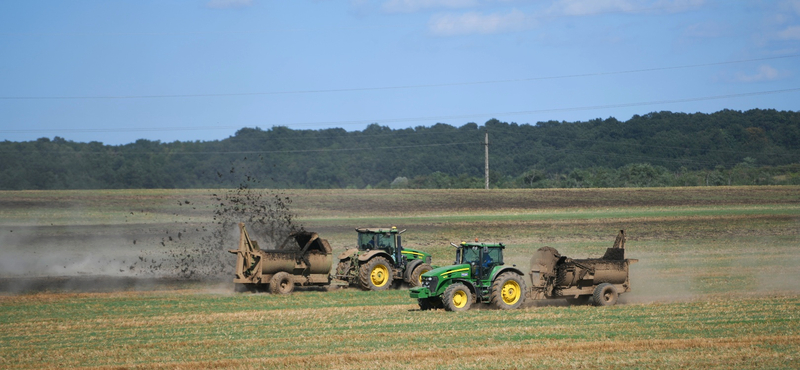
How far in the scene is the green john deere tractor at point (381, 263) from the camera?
2519cm

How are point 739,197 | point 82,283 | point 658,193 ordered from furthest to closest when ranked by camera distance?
point 658,193
point 739,197
point 82,283

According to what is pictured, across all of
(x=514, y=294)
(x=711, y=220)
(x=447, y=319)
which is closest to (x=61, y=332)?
(x=447, y=319)

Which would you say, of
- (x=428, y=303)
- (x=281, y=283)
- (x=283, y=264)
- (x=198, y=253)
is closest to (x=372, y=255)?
(x=283, y=264)

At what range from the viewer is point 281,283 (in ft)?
80.3

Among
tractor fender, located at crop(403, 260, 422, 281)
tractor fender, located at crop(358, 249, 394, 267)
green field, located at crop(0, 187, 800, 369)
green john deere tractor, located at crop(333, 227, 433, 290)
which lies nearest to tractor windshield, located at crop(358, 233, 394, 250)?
green john deere tractor, located at crop(333, 227, 433, 290)

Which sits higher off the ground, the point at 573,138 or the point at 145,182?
the point at 573,138

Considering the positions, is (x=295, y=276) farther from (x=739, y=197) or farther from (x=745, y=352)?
(x=739, y=197)

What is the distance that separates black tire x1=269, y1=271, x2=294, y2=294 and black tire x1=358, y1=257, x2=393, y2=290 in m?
2.29

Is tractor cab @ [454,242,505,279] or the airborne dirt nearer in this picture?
tractor cab @ [454,242,505,279]

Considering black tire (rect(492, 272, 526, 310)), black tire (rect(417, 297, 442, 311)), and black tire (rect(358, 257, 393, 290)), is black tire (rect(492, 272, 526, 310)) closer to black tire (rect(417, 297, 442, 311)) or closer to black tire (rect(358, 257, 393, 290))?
black tire (rect(417, 297, 442, 311))

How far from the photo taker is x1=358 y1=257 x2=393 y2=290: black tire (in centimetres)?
2503

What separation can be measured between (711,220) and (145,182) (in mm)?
47860

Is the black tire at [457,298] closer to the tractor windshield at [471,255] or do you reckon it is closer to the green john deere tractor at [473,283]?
the green john deere tractor at [473,283]

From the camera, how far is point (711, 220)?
48656 millimetres
